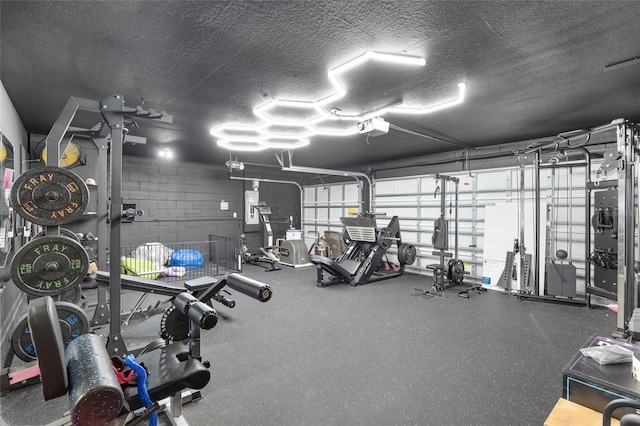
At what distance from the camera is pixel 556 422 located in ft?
3.60

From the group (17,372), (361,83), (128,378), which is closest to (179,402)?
(128,378)

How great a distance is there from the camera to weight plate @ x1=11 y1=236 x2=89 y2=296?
2254 millimetres

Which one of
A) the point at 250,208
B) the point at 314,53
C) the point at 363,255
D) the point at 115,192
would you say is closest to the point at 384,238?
the point at 363,255

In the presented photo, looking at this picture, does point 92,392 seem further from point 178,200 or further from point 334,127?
point 178,200

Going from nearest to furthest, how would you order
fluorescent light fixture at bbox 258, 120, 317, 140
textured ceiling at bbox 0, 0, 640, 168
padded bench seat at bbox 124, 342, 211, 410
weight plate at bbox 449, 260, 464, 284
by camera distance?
padded bench seat at bbox 124, 342, 211, 410, textured ceiling at bbox 0, 0, 640, 168, fluorescent light fixture at bbox 258, 120, 317, 140, weight plate at bbox 449, 260, 464, 284

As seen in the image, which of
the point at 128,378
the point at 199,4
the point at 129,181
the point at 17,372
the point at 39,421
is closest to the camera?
the point at 128,378

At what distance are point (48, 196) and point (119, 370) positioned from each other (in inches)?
57.9

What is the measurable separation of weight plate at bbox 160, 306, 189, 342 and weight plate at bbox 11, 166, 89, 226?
1021mm

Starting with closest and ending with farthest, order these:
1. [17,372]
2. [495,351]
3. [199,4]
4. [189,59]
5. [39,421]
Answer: [199,4], [39,421], [17,372], [189,59], [495,351]

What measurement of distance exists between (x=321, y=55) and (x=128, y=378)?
270 cm

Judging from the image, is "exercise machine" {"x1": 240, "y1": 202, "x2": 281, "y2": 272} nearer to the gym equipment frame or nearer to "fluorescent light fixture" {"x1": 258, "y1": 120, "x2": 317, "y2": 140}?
"fluorescent light fixture" {"x1": 258, "y1": 120, "x2": 317, "y2": 140}

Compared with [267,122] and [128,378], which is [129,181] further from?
[128,378]

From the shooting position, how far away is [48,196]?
7.39ft

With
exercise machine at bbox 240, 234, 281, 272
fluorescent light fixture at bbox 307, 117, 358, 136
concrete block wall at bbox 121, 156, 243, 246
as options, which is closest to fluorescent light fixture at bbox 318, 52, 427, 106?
fluorescent light fixture at bbox 307, 117, 358, 136
